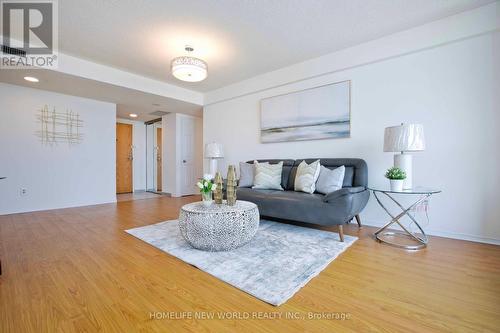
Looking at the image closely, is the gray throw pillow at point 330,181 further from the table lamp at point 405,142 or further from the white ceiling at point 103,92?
the white ceiling at point 103,92

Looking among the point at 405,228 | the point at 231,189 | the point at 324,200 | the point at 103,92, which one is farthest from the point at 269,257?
the point at 103,92

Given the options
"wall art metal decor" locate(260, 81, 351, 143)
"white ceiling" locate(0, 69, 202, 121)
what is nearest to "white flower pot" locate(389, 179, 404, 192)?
"wall art metal decor" locate(260, 81, 351, 143)

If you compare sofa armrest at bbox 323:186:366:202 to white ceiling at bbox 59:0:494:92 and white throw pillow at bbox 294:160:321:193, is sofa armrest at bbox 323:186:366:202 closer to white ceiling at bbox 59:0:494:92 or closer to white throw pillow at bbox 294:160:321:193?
white throw pillow at bbox 294:160:321:193

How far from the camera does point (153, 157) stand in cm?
736

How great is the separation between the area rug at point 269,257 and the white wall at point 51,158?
2638 millimetres

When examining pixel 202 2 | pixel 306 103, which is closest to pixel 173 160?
pixel 306 103

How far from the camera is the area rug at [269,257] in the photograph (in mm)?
1611

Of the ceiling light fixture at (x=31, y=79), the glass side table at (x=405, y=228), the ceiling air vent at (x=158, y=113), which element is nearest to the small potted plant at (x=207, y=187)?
the glass side table at (x=405, y=228)

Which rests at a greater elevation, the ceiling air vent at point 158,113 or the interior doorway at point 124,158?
the ceiling air vent at point 158,113

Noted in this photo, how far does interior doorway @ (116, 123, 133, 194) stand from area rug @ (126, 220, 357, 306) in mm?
4407

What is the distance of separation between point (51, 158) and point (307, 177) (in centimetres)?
473

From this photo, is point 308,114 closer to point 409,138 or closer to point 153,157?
point 409,138

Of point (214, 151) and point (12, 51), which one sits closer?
point (12, 51)

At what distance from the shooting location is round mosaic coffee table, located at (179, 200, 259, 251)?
2076 millimetres
